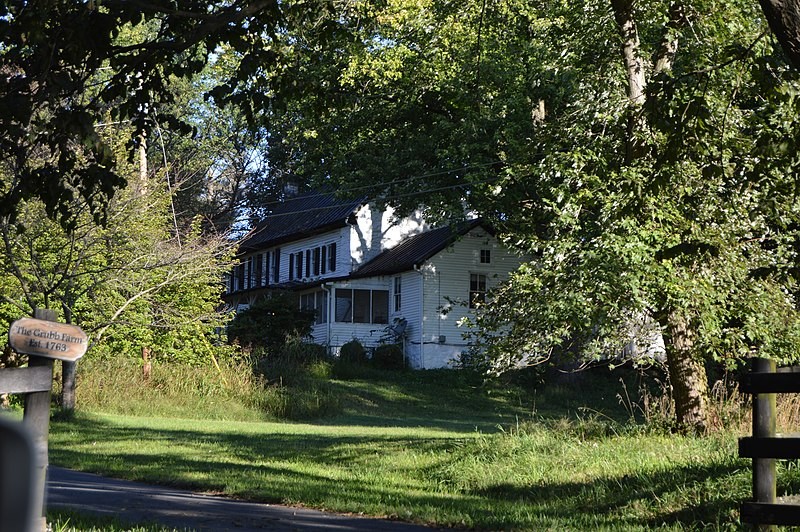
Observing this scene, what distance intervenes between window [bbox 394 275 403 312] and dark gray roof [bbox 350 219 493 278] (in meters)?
0.53

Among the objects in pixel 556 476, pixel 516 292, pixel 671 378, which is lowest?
pixel 556 476

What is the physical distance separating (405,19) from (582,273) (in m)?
17.8

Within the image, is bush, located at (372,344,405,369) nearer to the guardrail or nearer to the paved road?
the paved road

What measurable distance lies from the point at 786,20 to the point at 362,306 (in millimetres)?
42094

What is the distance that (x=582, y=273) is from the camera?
13.9 meters

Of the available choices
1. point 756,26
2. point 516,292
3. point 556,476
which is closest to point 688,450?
point 556,476

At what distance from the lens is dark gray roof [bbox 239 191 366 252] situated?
5166 centimetres

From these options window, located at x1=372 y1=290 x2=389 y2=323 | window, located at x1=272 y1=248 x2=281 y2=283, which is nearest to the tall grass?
window, located at x1=372 y1=290 x2=389 y2=323

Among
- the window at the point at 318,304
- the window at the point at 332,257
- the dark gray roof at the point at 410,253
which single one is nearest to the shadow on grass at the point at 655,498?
the dark gray roof at the point at 410,253

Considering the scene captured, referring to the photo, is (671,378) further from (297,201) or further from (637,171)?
(297,201)

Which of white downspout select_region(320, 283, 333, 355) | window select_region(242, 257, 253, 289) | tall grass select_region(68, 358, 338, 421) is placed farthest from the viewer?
window select_region(242, 257, 253, 289)

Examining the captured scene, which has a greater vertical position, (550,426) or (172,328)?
(172,328)

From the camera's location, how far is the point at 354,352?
140 ft

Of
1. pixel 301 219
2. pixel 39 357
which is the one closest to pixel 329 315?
pixel 301 219
